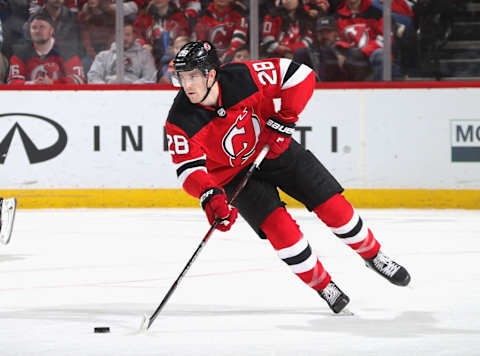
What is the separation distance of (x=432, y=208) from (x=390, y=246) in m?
2.36

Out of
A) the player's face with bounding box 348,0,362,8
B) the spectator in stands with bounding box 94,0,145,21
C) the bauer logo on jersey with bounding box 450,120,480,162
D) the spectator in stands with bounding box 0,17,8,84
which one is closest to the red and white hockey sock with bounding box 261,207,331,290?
the bauer logo on jersey with bounding box 450,120,480,162

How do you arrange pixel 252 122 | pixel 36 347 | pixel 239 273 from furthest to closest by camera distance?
pixel 239 273
pixel 252 122
pixel 36 347

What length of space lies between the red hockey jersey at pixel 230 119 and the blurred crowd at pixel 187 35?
4485 mm

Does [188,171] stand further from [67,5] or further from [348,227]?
[67,5]

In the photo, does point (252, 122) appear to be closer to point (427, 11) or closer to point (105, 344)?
point (105, 344)

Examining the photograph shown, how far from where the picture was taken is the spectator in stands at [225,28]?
27.0 feet

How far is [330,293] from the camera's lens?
140 inches

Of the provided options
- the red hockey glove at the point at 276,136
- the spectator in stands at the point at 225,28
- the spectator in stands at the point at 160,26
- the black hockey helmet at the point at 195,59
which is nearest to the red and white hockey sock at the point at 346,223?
the red hockey glove at the point at 276,136

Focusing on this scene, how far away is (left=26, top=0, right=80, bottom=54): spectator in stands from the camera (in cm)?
825

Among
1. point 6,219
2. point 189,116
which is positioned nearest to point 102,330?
point 189,116

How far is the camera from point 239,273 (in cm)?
466

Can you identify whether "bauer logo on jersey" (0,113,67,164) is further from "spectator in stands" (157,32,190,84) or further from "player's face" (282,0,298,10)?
"player's face" (282,0,298,10)

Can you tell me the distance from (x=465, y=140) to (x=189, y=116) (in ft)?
16.3

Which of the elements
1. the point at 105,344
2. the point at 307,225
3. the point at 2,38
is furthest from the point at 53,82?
the point at 105,344
